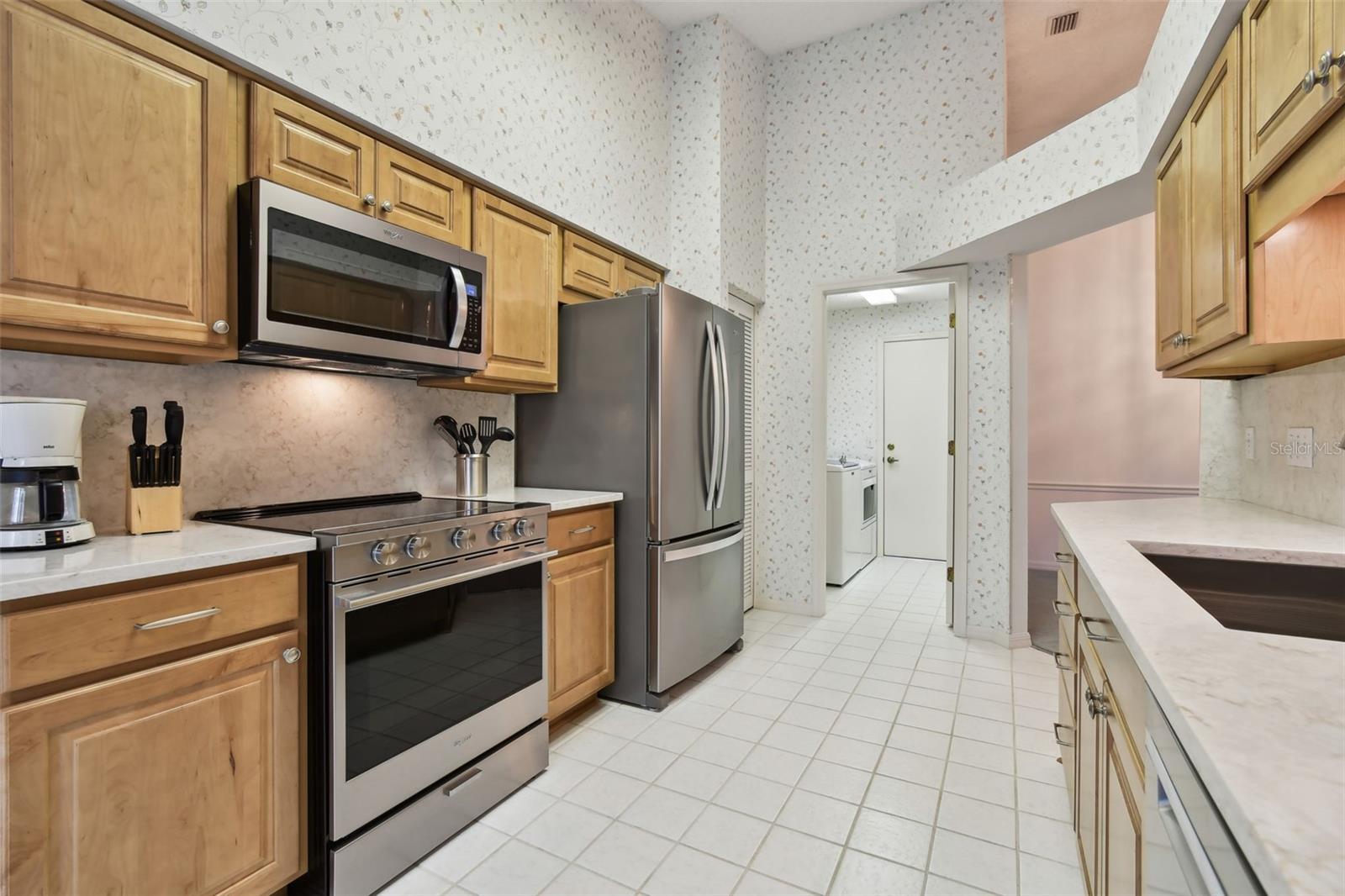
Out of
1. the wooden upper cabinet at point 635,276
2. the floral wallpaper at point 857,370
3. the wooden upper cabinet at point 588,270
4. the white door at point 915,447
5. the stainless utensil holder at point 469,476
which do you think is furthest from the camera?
the floral wallpaper at point 857,370

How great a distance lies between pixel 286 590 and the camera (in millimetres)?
1456

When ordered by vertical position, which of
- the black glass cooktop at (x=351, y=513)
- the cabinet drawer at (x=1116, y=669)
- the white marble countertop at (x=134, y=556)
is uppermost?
the black glass cooktop at (x=351, y=513)

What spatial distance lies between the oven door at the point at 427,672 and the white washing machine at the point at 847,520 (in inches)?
120

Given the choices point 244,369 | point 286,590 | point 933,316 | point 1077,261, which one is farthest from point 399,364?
point 1077,261

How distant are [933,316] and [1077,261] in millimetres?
1173

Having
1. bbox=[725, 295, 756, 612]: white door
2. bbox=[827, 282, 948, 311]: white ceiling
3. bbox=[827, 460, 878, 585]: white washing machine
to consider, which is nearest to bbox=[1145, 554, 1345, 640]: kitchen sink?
bbox=[725, 295, 756, 612]: white door

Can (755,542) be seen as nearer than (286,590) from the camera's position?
No

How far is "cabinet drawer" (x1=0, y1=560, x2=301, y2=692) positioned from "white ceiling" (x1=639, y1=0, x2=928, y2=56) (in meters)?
3.66

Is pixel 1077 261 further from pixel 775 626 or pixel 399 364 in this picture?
pixel 399 364

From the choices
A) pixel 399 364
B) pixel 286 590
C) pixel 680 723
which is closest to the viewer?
pixel 286 590

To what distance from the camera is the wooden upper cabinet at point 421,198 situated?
6.79 ft

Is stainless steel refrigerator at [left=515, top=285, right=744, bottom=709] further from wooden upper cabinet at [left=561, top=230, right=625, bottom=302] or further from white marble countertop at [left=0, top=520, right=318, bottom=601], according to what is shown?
white marble countertop at [left=0, top=520, right=318, bottom=601]

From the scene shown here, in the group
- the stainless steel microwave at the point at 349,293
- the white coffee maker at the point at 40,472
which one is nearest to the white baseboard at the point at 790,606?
the stainless steel microwave at the point at 349,293

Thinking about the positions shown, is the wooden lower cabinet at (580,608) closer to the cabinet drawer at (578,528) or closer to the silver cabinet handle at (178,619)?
the cabinet drawer at (578,528)
